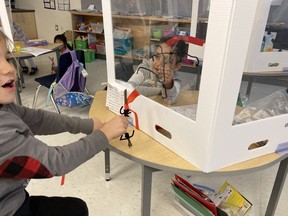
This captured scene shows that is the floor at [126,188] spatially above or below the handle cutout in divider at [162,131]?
below

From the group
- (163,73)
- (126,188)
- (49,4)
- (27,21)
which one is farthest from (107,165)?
(27,21)

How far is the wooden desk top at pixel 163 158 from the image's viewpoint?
2.41ft

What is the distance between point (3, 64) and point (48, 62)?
3695mm

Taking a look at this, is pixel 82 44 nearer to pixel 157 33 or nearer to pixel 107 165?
pixel 107 165

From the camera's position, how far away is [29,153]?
640 millimetres

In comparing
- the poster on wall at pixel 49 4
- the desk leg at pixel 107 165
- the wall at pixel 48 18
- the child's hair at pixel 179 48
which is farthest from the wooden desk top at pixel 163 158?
the poster on wall at pixel 49 4

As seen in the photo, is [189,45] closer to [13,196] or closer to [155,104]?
[155,104]

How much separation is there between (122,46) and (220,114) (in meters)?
0.54

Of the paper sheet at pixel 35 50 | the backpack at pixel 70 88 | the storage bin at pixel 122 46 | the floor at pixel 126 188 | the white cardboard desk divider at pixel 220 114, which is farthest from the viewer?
the paper sheet at pixel 35 50

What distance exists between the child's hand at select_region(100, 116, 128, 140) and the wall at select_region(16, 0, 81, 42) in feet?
14.3

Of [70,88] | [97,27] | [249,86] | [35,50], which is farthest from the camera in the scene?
[97,27]

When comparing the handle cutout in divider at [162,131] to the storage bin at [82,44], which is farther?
the storage bin at [82,44]

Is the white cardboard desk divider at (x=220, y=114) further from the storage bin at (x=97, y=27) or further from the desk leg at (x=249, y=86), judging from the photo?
the storage bin at (x=97, y=27)

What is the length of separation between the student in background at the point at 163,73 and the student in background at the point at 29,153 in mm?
160
